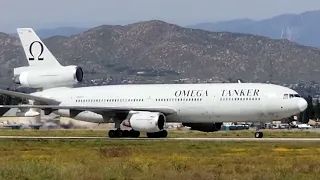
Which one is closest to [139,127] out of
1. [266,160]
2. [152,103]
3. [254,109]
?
[152,103]

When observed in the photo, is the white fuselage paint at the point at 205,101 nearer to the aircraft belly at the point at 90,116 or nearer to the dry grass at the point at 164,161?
the aircraft belly at the point at 90,116

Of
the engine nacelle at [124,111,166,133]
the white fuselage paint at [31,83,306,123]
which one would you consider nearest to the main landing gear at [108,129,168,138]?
the white fuselage paint at [31,83,306,123]

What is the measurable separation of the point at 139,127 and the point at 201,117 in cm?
564

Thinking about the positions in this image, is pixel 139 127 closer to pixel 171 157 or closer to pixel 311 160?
pixel 171 157

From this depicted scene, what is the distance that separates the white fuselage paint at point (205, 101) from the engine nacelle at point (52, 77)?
2527 millimetres

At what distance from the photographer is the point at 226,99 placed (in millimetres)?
69562

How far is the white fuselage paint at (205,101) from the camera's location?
68688 millimetres

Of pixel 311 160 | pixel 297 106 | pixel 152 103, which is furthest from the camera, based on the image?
pixel 152 103

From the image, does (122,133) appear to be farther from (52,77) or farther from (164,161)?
(164,161)

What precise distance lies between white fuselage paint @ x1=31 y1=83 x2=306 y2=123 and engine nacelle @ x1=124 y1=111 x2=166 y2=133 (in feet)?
8.91

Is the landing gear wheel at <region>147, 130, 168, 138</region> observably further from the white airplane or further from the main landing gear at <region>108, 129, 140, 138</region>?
the main landing gear at <region>108, 129, 140, 138</region>

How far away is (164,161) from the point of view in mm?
40500

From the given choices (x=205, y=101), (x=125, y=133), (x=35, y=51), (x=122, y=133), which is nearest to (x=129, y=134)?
(x=125, y=133)

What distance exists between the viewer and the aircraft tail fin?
8050cm
